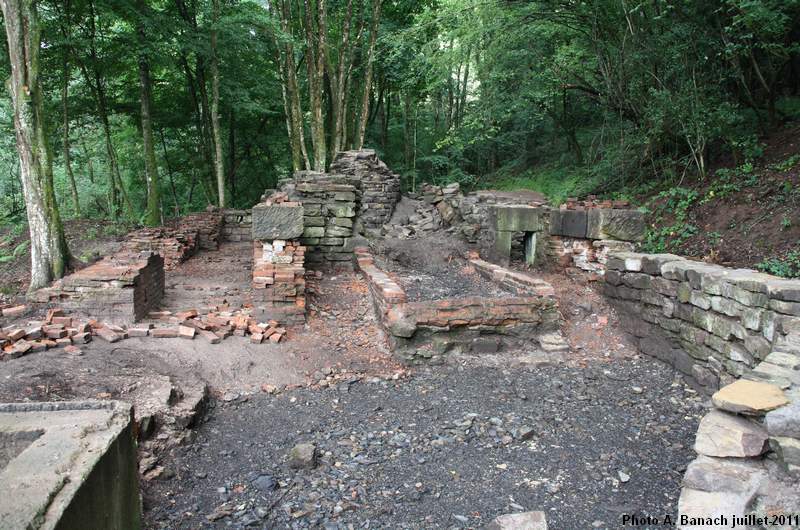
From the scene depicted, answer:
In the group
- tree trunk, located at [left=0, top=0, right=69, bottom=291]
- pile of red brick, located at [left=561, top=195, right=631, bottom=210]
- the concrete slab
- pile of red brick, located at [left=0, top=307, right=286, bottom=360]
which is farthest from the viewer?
pile of red brick, located at [left=561, top=195, right=631, bottom=210]

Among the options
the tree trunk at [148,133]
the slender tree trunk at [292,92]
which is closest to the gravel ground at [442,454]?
the tree trunk at [148,133]

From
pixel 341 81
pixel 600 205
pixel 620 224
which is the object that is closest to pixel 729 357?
pixel 620 224

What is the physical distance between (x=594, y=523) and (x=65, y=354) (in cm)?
487

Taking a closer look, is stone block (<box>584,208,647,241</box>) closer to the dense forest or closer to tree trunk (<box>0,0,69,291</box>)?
the dense forest

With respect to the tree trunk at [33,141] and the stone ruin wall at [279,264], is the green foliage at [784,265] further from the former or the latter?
the tree trunk at [33,141]

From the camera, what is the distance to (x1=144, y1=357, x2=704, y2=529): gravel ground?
115 inches

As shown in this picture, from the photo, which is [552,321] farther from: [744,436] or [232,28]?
[232,28]

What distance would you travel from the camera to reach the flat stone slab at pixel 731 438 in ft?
7.79

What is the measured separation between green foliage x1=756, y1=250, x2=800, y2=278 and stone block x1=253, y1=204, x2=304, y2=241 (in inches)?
232

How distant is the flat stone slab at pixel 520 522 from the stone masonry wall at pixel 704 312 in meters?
2.46

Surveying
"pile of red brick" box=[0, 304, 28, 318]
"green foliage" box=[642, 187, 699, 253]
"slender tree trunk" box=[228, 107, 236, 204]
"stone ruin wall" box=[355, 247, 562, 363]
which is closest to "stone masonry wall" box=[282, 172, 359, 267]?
"stone ruin wall" box=[355, 247, 562, 363]

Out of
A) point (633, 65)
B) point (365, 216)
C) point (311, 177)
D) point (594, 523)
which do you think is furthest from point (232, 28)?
point (594, 523)

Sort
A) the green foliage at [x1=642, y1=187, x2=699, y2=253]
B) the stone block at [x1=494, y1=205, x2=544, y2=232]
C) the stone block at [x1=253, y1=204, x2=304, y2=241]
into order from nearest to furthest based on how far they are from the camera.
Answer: the stone block at [x1=253, y1=204, x2=304, y2=241] < the green foliage at [x1=642, y1=187, x2=699, y2=253] < the stone block at [x1=494, y1=205, x2=544, y2=232]

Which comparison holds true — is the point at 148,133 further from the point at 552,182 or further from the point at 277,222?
the point at 552,182
